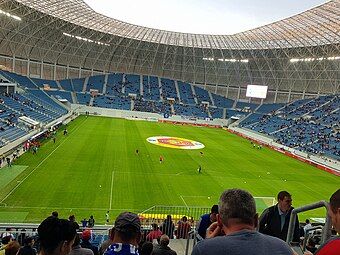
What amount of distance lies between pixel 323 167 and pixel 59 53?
202 feet

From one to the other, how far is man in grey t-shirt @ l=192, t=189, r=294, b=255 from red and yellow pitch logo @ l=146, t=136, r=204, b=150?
40.8m

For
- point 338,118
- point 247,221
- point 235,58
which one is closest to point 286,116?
point 338,118

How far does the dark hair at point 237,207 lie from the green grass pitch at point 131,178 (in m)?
17.1

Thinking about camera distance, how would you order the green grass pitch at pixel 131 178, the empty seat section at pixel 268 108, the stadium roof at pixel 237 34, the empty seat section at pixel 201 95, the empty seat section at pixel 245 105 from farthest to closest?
the empty seat section at pixel 201 95
the empty seat section at pixel 245 105
the empty seat section at pixel 268 108
the stadium roof at pixel 237 34
the green grass pitch at pixel 131 178

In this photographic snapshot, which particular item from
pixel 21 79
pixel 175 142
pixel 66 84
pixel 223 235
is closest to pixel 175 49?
pixel 66 84

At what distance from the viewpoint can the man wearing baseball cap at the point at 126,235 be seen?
3.22 metres

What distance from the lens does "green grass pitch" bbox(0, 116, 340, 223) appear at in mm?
20578

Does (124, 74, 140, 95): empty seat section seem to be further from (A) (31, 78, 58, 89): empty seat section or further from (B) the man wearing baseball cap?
(B) the man wearing baseball cap

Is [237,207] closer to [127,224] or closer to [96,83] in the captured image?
[127,224]

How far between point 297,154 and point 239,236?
48.7 meters

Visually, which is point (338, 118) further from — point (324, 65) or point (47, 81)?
point (47, 81)

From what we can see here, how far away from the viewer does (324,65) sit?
67875mm

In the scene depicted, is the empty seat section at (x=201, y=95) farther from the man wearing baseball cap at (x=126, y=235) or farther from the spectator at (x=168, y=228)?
the man wearing baseball cap at (x=126, y=235)

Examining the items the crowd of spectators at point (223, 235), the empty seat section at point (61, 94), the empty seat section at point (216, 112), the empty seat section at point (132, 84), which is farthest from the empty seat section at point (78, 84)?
the crowd of spectators at point (223, 235)
